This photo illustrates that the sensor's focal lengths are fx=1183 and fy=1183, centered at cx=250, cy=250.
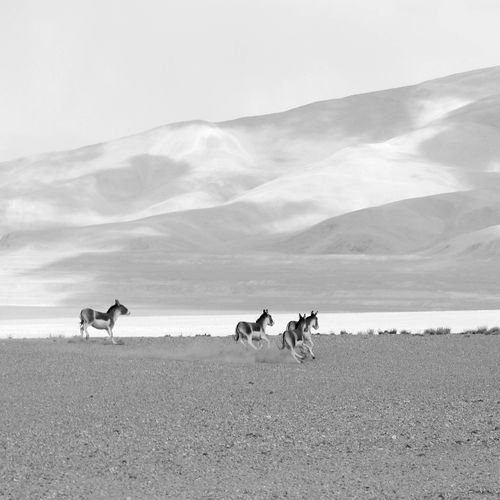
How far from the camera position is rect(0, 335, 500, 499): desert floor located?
1171 cm

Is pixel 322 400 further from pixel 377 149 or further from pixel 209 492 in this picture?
pixel 377 149

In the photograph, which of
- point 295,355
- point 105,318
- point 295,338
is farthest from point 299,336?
point 105,318

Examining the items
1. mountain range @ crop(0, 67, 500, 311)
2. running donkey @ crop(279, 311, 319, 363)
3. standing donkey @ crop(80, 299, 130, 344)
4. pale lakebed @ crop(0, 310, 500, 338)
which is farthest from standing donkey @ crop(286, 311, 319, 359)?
mountain range @ crop(0, 67, 500, 311)

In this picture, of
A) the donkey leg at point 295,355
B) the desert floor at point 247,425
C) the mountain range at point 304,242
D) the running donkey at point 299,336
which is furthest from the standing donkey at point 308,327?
the mountain range at point 304,242

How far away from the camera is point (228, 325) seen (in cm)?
3975

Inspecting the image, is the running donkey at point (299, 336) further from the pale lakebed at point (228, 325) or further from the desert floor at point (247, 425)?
the pale lakebed at point (228, 325)

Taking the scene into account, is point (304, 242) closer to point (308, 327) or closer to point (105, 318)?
point (105, 318)

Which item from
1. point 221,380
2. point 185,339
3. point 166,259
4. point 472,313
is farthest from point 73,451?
point 166,259

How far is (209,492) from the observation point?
11.3 meters

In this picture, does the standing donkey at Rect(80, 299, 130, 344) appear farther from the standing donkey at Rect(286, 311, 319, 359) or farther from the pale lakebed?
the pale lakebed

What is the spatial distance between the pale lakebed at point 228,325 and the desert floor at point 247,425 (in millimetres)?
10086

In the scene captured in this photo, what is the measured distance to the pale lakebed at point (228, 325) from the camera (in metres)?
35.4

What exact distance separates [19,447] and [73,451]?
0.66m

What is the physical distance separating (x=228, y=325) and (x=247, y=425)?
967 inches
